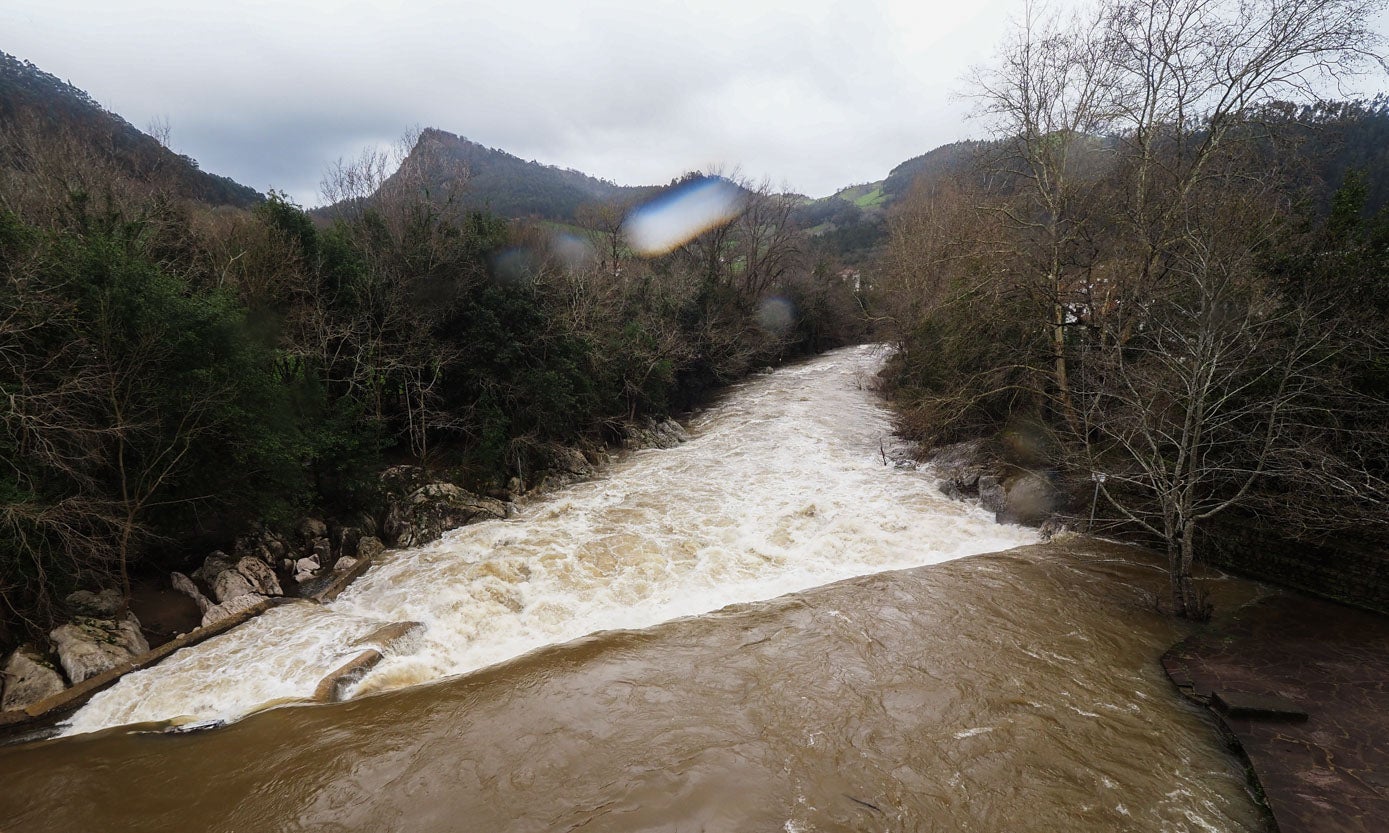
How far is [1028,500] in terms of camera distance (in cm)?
1283

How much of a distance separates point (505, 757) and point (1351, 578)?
1256 cm

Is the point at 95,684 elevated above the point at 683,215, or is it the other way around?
the point at 683,215

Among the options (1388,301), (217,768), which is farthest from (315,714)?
(1388,301)

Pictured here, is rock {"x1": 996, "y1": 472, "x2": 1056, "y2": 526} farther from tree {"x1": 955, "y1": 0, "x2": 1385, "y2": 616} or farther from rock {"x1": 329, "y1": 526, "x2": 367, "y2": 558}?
rock {"x1": 329, "y1": 526, "x2": 367, "y2": 558}

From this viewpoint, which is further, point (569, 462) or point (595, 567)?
point (569, 462)

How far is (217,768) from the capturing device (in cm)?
592

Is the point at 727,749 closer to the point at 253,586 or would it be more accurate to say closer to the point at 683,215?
the point at 253,586

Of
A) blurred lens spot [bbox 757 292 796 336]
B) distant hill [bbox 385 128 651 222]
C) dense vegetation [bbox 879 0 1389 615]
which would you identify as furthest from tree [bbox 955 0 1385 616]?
distant hill [bbox 385 128 651 222]

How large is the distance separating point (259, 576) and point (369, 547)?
6.85 feet

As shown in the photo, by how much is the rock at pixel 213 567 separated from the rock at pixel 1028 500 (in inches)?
621

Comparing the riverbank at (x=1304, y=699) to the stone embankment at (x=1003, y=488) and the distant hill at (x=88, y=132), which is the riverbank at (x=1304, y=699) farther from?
the distant hill at (x=88, y=132)

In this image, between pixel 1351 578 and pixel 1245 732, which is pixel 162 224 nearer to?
pixel 1245 732

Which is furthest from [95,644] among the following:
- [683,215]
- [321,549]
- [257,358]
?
[683,215]

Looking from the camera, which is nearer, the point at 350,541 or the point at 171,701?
the point at 171,701
